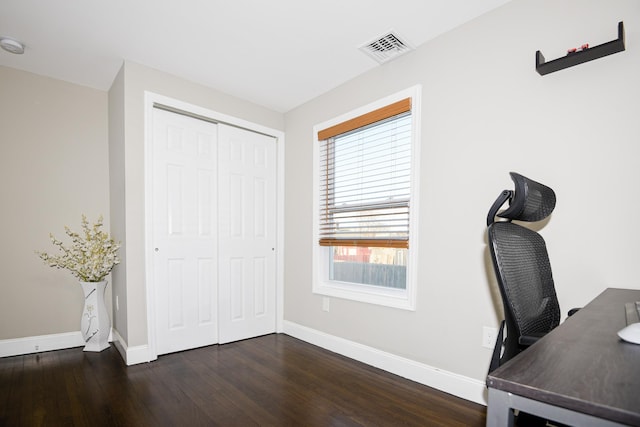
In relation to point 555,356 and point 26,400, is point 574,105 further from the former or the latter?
point 26,400

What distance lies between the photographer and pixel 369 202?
2.80 m

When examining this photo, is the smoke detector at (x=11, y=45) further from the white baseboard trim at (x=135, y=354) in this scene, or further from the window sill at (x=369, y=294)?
the window sill at (x=369, y=294)

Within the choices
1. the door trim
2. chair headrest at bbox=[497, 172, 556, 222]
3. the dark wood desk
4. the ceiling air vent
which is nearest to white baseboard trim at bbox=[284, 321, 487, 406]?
→ the door trim

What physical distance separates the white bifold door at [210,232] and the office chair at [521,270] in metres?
2.58

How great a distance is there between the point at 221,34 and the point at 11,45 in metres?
1.60

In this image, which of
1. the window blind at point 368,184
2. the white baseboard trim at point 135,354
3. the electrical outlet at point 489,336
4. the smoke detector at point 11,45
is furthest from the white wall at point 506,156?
the smoke detector at point 11,45

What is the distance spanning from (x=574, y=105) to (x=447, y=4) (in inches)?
37.5

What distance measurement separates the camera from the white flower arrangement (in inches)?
110

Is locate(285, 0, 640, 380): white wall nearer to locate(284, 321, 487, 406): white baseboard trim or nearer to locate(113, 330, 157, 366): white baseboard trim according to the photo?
locate(284, 321, 487, 406): white baseboard trim

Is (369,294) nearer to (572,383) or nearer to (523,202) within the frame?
(523,202)

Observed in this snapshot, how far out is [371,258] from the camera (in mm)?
2840

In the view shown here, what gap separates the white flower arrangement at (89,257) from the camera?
9.16 feet

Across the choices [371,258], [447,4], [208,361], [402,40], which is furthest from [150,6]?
[208,361]

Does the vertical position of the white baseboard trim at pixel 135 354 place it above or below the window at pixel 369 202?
below
